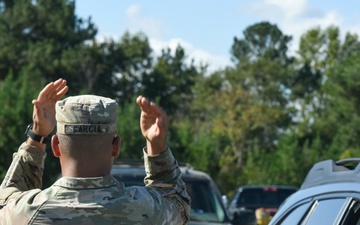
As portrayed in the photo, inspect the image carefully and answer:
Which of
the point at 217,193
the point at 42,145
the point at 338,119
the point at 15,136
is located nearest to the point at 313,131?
the point at 338,119

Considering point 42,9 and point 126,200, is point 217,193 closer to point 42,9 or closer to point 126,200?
point 126,200

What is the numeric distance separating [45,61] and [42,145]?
190 ft

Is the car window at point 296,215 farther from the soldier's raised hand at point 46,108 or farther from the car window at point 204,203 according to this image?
the car window at point 204,203

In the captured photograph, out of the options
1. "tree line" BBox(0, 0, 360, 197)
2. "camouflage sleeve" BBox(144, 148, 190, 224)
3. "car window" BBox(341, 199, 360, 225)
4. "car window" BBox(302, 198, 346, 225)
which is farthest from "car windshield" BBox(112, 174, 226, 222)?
"tree line" BBox(0, 0, 360, 197)

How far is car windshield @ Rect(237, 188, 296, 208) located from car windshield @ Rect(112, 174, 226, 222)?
16.4 m

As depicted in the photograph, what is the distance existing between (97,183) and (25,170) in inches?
21.1

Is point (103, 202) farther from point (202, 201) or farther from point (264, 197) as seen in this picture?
point (264, 197)

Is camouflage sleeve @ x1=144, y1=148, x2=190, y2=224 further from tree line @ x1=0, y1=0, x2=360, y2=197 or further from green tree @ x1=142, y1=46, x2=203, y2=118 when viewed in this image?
green tree @ x1=142, y1=46, x2=203, y2=118

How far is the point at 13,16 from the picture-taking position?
6197cm

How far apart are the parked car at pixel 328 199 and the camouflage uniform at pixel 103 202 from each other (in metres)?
1.48

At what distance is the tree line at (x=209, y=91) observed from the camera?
55.9 meters

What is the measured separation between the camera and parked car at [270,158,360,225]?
522 cm

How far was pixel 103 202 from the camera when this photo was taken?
12.5 feet

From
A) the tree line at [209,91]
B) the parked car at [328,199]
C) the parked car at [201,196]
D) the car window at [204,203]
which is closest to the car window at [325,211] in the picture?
the parked car at [328,199]
